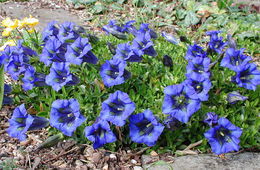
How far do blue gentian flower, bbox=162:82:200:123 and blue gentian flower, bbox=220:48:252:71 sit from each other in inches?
19.3

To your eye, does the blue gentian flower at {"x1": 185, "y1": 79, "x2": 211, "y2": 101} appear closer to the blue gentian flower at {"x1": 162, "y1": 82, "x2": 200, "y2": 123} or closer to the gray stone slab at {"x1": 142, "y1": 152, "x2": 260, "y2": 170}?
the blue gentian flower at {"x1": 162, "y1": 82, "x2": 200, "y2": 123}

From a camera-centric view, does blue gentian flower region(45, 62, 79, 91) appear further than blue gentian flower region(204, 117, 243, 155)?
Yes

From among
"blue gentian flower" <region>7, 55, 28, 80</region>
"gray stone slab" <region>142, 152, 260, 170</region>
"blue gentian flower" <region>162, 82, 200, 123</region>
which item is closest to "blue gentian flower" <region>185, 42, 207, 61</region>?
"blue gentian flower" <region>162, 82, 200, 123</region>

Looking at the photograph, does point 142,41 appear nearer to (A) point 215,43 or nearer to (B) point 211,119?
(A) point 215,43

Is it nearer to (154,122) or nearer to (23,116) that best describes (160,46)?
(154,122)

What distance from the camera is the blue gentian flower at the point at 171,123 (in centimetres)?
228

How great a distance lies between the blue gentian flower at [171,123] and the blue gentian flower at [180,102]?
9 centimetres

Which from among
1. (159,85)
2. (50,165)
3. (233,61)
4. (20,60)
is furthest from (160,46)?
(50,165)

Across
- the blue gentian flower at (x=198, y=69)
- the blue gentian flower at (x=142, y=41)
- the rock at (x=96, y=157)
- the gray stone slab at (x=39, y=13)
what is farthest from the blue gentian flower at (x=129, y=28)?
the gray stone slab at (x=39, y=13)

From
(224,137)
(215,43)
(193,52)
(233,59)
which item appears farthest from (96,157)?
(215,43)

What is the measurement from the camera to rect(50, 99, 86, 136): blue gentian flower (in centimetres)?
225

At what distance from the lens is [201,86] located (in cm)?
242

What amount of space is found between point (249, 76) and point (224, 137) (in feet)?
2.27

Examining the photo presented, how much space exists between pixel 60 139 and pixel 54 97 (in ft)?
1.45
